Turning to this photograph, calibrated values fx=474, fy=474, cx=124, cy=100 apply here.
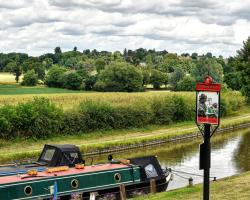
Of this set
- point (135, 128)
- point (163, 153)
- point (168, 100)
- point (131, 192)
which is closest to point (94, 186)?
point (131, 192)

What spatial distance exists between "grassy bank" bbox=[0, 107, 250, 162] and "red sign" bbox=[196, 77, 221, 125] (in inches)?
1024

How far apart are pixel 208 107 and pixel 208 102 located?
0.29 feet

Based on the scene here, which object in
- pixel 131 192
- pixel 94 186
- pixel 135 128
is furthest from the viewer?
pixel 135 128

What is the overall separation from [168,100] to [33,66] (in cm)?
6019

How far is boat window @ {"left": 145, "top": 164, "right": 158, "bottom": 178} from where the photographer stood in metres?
22.1

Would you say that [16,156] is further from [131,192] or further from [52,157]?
[131,192]

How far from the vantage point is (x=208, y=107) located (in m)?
8.37

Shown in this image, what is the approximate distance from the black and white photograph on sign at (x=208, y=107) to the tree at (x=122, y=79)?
253 feet

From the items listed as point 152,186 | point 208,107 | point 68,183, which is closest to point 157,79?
point 152,186

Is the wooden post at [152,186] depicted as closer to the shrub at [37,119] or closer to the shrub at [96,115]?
the shrub at [37,119]

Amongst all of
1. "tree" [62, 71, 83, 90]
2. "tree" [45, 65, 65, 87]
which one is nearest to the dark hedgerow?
"tree" [62, 71, 83, 90]

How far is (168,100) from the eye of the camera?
182ft

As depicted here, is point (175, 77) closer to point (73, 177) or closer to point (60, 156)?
point (60, 156)

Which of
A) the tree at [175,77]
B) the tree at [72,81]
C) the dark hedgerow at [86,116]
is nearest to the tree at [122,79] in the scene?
the tree at [72,81]
